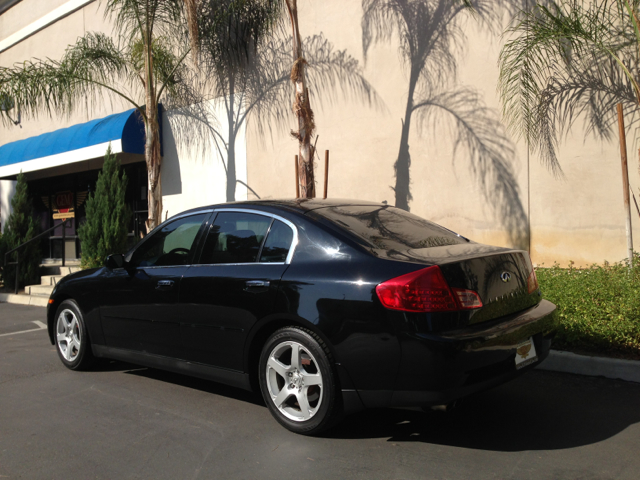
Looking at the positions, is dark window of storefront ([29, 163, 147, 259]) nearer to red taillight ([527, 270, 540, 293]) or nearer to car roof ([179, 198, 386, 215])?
car roof ([179, 198, 386, 215])

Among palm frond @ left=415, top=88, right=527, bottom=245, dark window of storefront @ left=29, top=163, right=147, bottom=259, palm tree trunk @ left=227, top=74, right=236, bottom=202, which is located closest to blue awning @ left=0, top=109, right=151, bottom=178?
dark window of storefront @ left=29, top=163, right=147, bottom=259

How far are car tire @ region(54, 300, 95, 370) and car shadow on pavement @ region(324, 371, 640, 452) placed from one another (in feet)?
9.39

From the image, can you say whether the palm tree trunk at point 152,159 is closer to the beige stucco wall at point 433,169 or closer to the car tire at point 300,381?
the beige stucco wall at point 433,169

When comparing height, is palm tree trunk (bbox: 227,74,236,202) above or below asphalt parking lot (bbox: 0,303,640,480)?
above

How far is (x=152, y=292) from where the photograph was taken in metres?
4.81

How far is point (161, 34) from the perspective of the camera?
14133mm

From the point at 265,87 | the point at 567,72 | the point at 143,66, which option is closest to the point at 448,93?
the point at 567,72

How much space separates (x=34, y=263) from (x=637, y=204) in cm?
1282

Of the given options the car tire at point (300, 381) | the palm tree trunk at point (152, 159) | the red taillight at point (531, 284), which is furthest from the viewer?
the palm tree trunk at point (152, 159)

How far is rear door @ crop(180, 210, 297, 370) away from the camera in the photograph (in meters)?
4.05

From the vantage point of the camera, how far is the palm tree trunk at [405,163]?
1052 centimetres

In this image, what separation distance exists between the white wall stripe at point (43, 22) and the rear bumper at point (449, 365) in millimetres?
16693

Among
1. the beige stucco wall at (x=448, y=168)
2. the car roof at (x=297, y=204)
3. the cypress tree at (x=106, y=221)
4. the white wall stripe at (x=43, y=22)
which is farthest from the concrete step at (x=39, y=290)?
the car roof at (x=297, y=204)

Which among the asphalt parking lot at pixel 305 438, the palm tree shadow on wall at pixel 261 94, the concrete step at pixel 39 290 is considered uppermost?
the palm tree shadow on wall at pixel 261 94
